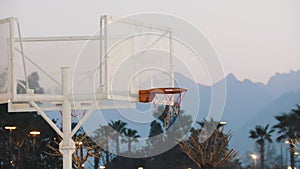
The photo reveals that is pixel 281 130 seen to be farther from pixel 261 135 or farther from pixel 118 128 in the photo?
pixel 118 128

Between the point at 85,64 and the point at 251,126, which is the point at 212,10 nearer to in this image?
the point at 251,126

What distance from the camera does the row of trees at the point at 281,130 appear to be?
17266 mm

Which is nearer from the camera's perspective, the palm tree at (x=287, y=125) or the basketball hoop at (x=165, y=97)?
the basketball hoop at (x=165, y=97)

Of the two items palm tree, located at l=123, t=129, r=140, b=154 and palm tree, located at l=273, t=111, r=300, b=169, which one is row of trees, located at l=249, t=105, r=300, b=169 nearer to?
palm tree, located at l=273, t=111, r=300, b=169

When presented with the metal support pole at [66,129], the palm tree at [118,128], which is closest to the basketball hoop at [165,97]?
the metal support pole at [66,129]

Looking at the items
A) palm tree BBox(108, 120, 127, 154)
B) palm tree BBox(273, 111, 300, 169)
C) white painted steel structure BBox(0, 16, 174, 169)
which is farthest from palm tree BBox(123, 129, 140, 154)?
white painted steel structure BBox(0, 16, 174, 169)

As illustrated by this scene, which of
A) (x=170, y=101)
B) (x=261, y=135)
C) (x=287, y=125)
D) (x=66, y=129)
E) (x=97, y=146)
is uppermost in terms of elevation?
(x=287, y=125)

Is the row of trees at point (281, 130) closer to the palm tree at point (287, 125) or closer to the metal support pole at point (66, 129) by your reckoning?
the palm tree at point (287, 125)

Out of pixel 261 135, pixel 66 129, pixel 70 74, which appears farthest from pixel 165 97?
pixel 261 135

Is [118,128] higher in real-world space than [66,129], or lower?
higher

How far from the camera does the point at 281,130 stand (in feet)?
Result: 58.9

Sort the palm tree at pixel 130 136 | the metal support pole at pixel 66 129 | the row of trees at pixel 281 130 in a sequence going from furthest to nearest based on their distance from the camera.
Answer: the row of trees at pixel 281 130, the palm tree at pixel 130 136, the metal support pole at pixel 66 129

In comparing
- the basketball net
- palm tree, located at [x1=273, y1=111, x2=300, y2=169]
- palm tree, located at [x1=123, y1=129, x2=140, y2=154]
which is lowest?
the basketball net

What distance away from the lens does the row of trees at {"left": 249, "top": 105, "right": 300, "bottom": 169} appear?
17.3 m
